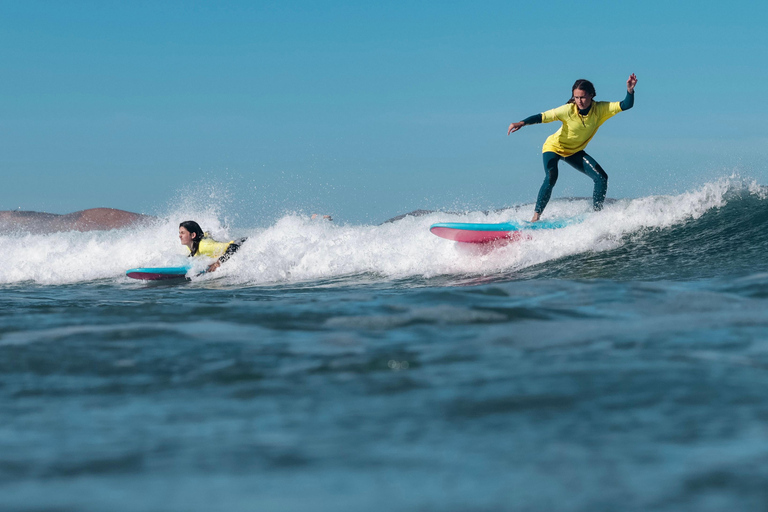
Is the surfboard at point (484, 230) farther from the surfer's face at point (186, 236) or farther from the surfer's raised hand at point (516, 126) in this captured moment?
the surfer's face at point (186, 236)

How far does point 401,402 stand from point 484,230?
22.2 ft

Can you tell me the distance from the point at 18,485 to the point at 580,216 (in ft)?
28.6

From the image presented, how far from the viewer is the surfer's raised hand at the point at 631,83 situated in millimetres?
8641

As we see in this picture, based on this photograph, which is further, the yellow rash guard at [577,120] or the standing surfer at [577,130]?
the yellow rash guard at [577,120]

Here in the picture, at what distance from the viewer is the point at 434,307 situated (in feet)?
14.9

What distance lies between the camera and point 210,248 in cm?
1025

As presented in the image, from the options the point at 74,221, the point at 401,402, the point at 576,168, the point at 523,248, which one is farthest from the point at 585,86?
the point at 74,221

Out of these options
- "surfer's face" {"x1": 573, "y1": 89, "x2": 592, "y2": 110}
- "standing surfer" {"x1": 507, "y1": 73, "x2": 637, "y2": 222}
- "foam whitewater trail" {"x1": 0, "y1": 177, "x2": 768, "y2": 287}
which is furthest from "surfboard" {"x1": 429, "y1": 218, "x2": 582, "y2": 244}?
"surfer's face" {"x1": 573, "y1": 89, "x2": 592, "y2": 110}

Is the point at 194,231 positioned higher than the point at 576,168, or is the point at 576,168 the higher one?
the point at 576,168

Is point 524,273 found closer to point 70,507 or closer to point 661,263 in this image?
point 661,263

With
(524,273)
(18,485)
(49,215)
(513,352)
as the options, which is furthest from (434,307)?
(49,215)

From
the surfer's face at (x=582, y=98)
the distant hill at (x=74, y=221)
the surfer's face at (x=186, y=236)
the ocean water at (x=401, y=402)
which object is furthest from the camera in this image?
the distant hill at (x=74, y=221)

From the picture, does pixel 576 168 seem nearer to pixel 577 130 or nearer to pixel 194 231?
pixel 577 130

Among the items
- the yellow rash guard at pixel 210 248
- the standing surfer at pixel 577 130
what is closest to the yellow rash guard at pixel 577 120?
the standing surfer at pixel 577 130
